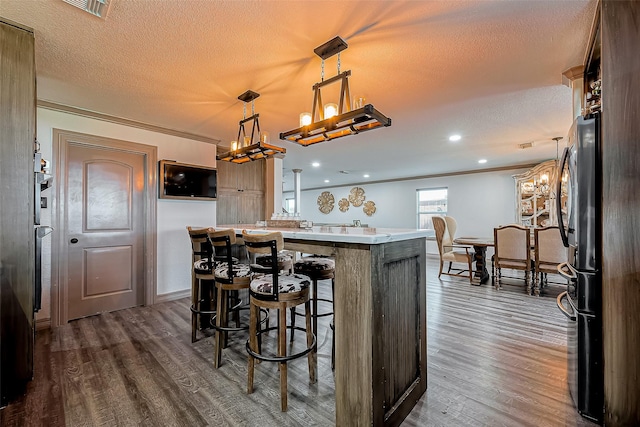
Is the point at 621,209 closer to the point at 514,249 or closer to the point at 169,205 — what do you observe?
the point at 514,249

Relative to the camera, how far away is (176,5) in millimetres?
1635

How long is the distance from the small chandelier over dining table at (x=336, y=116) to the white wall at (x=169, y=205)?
7.67 ft

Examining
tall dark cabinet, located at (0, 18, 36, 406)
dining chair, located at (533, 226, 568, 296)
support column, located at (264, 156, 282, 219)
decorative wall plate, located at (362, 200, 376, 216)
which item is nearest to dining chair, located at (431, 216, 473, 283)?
dining chair, located at (533, 226, 568, 296)

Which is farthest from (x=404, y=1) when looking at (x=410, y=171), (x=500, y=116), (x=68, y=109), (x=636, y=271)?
(x=410, y=171)

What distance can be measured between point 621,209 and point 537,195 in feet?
17.9

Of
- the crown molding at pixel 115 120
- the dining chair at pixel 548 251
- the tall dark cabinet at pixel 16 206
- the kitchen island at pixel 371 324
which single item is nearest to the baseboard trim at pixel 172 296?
the tall dark cabinet at pixel 16 206

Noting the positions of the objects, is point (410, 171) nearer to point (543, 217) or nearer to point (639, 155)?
point (543, 217)

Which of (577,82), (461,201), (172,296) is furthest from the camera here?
(461,201)

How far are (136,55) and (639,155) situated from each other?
3.19m

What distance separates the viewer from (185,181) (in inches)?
155

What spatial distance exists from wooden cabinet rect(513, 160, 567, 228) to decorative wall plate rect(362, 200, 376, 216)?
393 cm

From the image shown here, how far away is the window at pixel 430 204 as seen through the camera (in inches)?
309

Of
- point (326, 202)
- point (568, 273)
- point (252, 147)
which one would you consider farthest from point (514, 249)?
point (326, 202)

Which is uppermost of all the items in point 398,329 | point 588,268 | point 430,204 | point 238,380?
point 430,204
